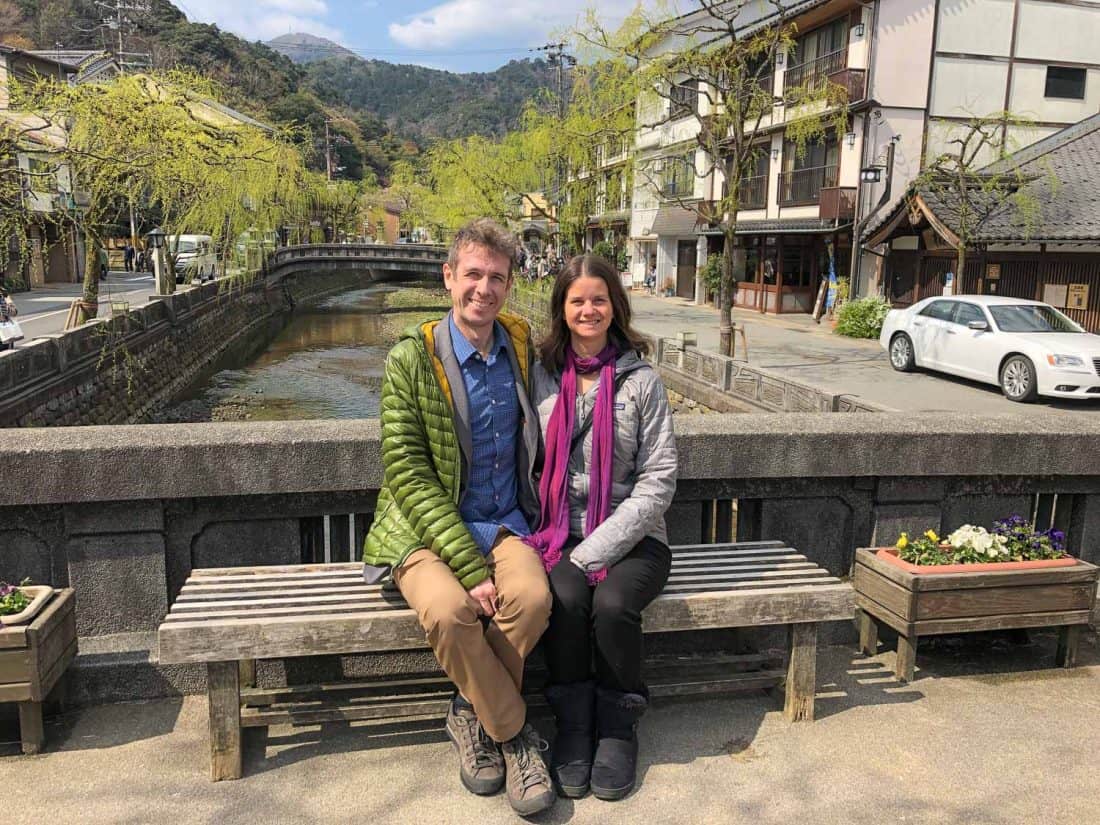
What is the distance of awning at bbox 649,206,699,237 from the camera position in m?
38.3

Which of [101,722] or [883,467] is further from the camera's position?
[883,467]

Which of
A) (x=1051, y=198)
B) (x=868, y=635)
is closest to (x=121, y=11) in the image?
(x=1051, y=198)

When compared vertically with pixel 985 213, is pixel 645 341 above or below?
below

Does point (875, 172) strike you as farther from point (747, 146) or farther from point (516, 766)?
point (516, 766)

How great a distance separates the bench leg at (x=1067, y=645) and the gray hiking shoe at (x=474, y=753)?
266cm

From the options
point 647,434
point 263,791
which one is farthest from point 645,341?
point 263,791

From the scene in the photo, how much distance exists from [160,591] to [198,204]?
24433 millimetres

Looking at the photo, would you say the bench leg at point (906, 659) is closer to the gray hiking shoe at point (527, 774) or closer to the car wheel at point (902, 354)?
the gray hiking shoe at point (527, 774)

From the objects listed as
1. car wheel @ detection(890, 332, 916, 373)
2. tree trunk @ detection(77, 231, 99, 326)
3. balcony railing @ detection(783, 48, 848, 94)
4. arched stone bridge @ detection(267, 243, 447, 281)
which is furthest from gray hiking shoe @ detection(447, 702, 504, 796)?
arched stone bridge @ detection(267, 243, 447, 281)

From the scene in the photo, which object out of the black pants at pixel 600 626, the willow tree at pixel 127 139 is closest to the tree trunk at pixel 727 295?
the willow tree at pixel 127 139

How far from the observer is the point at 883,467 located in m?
4.23

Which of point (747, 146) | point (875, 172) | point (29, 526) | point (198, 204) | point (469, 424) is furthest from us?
point (198, 204)

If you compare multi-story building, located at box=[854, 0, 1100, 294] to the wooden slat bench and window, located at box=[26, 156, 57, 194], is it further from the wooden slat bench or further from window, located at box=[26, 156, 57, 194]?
the wooden slat bench

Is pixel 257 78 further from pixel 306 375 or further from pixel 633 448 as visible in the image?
pixel 633 448
